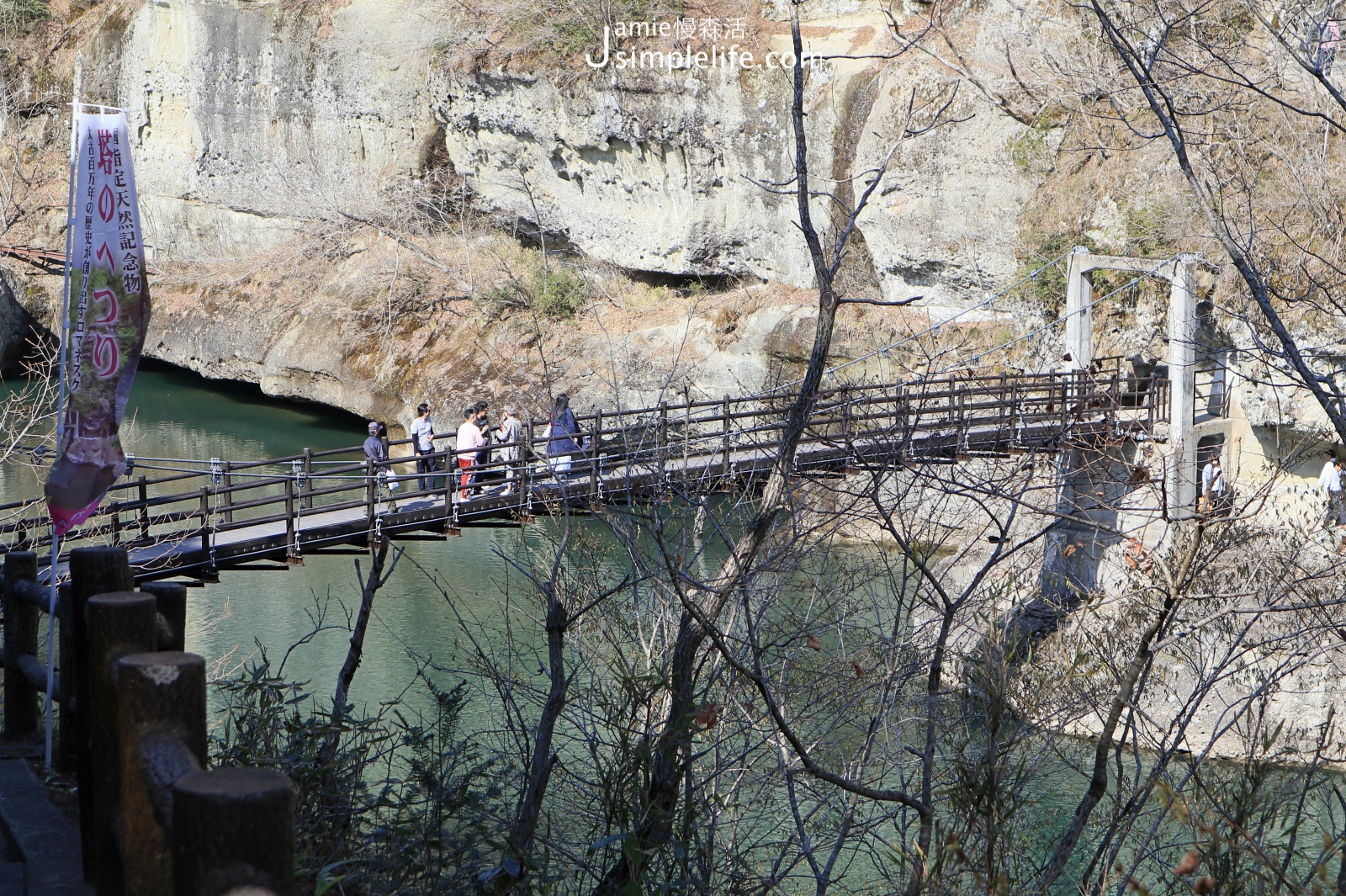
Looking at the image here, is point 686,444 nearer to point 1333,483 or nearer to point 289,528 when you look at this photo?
point 289,528

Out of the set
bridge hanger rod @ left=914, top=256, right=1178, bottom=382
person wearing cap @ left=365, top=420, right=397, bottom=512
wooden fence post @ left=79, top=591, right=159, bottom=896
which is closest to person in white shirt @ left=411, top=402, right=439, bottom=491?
person wearing cap @ left=365, top=420, right=397, bottom=512

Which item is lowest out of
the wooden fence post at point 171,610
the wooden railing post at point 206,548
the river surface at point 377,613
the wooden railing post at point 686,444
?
the river surface at point 377,613

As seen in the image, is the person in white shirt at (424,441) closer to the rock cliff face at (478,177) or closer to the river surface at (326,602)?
the river surface at (326,602)

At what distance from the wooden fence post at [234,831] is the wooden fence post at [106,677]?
67 cm

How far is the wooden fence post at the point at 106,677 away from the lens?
190 centimetres

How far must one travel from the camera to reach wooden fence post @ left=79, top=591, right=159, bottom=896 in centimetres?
190

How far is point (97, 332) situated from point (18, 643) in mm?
1419

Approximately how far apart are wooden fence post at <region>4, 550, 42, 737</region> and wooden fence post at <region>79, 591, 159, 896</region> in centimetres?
192

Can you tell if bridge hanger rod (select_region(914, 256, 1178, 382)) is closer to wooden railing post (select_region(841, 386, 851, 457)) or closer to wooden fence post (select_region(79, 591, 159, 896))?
wooden railing post (select_region(841, 386, 851, 457))

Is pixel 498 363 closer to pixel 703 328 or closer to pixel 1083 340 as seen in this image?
pixel 703 328

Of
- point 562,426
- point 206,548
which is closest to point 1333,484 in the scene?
point 562,426

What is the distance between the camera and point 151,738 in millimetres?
1609

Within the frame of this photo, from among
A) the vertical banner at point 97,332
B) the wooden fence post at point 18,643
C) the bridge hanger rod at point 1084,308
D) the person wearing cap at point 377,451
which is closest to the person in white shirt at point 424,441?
the person wearing cap at point 377,451

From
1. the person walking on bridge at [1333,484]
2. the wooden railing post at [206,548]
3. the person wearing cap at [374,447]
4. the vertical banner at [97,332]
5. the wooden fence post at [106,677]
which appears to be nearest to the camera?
the wooden fence post at [106,677]
